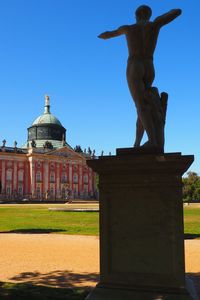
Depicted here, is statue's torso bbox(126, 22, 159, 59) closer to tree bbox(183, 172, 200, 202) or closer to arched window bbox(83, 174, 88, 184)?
tree bbox(183, 172, 200, 202)

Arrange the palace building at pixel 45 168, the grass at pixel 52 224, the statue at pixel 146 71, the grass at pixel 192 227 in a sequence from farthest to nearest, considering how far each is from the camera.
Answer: the palace building at pixel 45 168 → the grass at pixel 52 224 → the grass at pixel 192 227 → the statue at pixel 146 71

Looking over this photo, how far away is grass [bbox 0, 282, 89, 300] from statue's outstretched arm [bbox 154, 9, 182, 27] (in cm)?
419

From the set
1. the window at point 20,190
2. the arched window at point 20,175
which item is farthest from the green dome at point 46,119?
the window at point 20,190

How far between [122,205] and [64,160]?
268 feet

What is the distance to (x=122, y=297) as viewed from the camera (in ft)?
15.6

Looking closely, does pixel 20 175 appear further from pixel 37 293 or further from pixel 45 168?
pixel 37 293

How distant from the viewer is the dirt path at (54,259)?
7.20 meters

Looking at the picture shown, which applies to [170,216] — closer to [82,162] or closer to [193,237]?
[193,237]

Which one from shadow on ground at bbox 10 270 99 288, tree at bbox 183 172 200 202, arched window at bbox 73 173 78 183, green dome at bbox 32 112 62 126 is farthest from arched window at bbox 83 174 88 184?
shadow on ground at bbox 10 270 99 288

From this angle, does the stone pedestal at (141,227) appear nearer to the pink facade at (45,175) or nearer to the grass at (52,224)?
the grass at (52,224)

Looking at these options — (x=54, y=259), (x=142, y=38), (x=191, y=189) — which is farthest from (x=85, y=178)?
(x=142, y=38)

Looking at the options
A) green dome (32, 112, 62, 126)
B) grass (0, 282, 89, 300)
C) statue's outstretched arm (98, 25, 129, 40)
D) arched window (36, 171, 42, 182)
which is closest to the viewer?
grass (0, 282, 89, 300)

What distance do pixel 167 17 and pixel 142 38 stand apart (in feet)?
1.51

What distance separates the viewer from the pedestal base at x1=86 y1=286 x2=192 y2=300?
4598 mm
